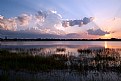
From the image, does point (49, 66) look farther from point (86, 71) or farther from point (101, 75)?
point (101, 75)

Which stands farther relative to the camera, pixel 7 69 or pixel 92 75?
pixel 7 69

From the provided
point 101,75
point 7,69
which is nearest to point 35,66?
point 7,69

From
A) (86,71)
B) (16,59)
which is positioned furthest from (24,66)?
(86,71)

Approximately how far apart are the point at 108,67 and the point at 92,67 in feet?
5.58

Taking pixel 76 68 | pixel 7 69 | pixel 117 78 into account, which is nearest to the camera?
pixel 117 78

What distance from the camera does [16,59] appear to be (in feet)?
88.8

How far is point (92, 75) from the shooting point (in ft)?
64.8

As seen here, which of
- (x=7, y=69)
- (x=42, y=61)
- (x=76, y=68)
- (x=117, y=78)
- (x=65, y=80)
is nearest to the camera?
(x=65, y=80)

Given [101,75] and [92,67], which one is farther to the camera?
[92,67]

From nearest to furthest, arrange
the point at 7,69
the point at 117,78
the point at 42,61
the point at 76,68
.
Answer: the point at 117,78 < the point at 7,69 < the point at 76,68 < the point at 42,61

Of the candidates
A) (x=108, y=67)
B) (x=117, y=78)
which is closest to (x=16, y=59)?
(x=108, y=67)

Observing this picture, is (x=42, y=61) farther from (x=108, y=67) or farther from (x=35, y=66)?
(x=108, y=67)

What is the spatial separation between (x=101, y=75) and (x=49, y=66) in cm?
597

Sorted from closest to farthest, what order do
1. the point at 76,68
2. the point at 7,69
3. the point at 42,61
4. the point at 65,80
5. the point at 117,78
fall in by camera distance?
the point at 65,80 < the point at 117,78 < the point at 7,69 < the point at 76,68 < the point at 42,61
